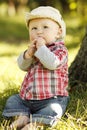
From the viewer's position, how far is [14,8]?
23.2 meters

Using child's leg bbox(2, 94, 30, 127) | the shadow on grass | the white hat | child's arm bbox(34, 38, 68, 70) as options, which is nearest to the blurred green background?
the shadow on grass

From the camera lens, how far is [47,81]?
172 inches

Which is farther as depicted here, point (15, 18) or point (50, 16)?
point (15, 18)

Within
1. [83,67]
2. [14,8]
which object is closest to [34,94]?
[83,67]

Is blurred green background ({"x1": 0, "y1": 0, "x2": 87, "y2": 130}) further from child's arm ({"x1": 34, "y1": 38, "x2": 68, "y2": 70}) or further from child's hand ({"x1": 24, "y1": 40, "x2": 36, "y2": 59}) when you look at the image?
child's hand ({"x1": 24, "y1": 40, "x2": 36, "y2": 59})

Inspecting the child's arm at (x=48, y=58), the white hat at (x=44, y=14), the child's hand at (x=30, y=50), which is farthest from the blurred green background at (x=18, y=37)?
the white hat at (x=44, y=14)

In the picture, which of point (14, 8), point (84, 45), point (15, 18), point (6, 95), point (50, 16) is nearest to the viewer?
point (50, 16)

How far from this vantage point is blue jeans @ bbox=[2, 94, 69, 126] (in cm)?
421

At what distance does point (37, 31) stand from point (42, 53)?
28 centimetres

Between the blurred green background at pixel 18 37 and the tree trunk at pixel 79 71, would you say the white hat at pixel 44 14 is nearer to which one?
the blurred green background at pixel 18 37

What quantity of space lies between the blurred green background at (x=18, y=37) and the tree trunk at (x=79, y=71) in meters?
0.38

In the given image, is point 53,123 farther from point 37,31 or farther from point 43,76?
point 37,31

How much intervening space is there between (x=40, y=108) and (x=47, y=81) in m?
0.26

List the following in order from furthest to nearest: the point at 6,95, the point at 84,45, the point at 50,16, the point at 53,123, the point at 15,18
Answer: the point at 15,18, the point at 84,45, the point at 6,95, the point at 50,16, the point at 53,123
